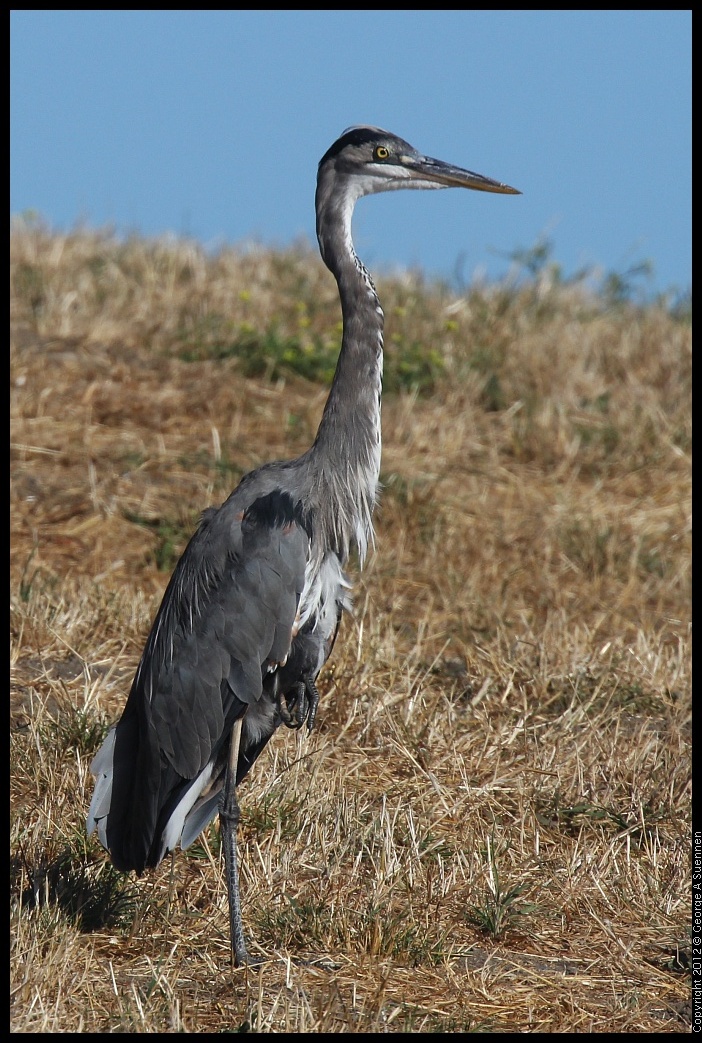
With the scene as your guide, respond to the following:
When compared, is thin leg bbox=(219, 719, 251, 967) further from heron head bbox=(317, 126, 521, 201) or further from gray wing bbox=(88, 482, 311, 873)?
heron head bbox=(317, 126, 521, 201)

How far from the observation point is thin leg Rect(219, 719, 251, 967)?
3.74 m

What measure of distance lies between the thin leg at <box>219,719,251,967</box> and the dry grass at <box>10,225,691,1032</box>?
76 millimetres

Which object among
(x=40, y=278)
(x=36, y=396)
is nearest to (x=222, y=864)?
(x=36, y=396)

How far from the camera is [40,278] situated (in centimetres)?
880

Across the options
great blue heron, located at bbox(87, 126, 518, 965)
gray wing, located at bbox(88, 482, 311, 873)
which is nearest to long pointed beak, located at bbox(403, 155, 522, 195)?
great blue heron, located at bbox(87, 126, 518, 965)

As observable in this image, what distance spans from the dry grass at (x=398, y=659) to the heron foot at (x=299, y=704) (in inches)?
10.9

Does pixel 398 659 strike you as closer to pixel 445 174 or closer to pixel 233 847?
pixel 233 847

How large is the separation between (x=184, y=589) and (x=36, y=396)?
3725 millimetres

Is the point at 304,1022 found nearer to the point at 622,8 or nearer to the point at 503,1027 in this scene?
the point at 503,1027

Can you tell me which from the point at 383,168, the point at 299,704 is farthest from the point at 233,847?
the point at 383,168

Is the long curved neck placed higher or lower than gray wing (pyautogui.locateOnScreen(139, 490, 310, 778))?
higher

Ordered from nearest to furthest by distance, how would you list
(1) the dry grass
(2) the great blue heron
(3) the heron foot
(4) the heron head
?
(1) the dry grass → (2) the great blue heron → (3) the heron foot → (4) the heron head

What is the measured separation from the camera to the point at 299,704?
4.29m

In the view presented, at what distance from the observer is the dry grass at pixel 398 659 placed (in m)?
3.68
